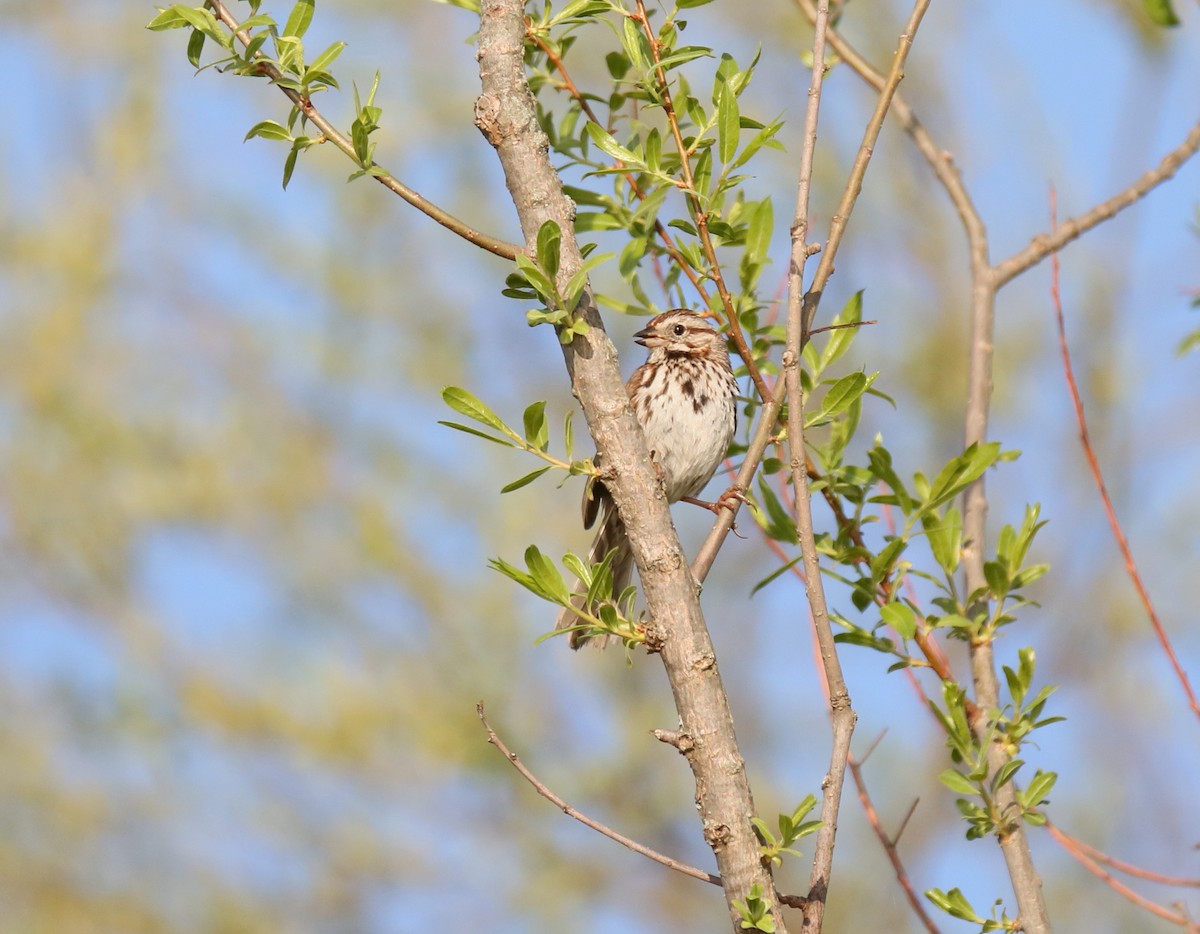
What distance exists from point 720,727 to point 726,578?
972cm

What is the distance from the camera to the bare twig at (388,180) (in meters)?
2.88

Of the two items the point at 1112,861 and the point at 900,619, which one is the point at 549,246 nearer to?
the point at 900,619

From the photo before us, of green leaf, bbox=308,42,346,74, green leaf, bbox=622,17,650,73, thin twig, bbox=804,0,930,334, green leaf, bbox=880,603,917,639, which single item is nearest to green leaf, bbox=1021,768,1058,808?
green leaf, bbox=880,603,917,639

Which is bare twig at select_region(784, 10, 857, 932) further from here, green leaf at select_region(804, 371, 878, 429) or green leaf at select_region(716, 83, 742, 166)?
green leaf at select_region(804, 371, 878, 429)

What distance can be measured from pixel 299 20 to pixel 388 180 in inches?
17.0

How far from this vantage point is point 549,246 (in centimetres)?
282

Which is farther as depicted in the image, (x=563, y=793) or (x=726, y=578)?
(x=726, y=578)

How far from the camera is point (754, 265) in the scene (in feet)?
12.5

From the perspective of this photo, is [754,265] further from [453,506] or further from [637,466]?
[453,506]

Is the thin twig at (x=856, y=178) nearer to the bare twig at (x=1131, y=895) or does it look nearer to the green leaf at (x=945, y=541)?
the green leaf at (x=945, y=541)

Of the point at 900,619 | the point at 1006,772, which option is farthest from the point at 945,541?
the point at 1006,772

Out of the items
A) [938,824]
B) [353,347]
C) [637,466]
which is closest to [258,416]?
[353,347]

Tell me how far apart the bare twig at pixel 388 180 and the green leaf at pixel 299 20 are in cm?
9

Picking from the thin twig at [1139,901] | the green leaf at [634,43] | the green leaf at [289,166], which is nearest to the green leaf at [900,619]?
the thin twig at [1139,901]
